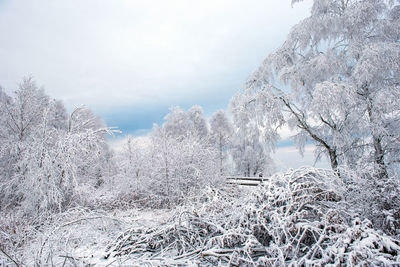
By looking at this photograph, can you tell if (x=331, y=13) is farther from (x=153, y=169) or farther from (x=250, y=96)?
(x=153, y=169)

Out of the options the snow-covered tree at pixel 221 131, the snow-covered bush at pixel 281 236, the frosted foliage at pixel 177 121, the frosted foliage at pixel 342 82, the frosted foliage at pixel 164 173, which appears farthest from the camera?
the frosted foliage at pixel 177 121

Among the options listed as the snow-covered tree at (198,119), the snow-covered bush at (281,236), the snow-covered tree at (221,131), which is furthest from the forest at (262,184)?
the snow-covered tree at (198,119)

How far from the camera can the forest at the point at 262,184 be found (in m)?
3.13

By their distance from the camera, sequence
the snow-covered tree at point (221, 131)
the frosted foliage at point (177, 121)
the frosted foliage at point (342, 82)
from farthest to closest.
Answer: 1. the frosted foliage at point (177, 121)
2. the snow-covered tree at point (221, 131)
3. the frosted foliage at point (342, 82)

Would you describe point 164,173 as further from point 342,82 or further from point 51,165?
point 342,82

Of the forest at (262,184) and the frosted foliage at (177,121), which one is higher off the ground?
the frosted foliage at (177,121)

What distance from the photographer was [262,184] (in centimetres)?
444

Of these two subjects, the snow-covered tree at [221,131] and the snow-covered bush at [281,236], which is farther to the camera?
the snow-covered tree at [221,131]

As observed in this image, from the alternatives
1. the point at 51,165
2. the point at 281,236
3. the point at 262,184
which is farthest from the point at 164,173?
the point at 281,236

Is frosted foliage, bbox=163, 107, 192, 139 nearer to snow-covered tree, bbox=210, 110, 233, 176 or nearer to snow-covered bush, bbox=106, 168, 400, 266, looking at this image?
snow-covered tree, bbox=210, 110, 233, 176

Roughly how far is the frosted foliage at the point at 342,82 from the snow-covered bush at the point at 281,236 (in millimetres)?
4077

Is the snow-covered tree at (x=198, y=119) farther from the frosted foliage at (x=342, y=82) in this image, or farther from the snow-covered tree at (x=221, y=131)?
the frosted foliage at (x=342, y=82)

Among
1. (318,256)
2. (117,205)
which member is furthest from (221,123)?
(318,256)

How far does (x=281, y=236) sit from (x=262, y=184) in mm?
1455
